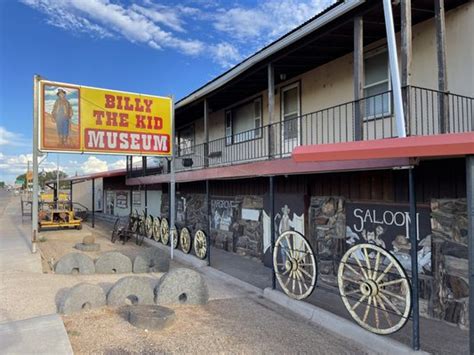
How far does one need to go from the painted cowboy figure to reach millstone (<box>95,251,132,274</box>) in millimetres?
3613

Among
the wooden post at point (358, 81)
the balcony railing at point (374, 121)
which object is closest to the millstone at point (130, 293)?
the balcony railing at point (374, 121)

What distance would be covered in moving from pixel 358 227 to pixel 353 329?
2475mm

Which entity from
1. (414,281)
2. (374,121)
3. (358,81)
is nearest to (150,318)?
(414,281)

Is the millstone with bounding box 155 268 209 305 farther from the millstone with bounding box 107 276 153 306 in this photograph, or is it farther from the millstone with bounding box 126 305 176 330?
the millstone with bounding box 126 305 176 330

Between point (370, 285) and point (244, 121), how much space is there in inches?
340

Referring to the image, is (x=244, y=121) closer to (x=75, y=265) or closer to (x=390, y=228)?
(x=75, y=265)

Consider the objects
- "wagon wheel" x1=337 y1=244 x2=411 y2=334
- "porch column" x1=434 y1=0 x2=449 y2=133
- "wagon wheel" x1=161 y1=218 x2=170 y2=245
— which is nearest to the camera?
"wagon wheel" x1=337 y1=244 x2=411 y2=334

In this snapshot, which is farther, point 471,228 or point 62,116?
point 62,116

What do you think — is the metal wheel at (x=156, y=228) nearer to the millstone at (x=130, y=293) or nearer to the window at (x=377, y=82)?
the millstone at (x=130, y=293)

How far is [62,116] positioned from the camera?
1054 centimetres

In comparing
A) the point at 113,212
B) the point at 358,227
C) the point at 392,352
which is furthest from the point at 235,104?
the point at 113,212

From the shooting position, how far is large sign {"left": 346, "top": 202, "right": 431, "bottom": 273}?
609cm

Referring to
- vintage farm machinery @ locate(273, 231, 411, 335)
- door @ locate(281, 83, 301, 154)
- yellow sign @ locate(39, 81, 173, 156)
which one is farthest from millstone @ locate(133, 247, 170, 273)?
door @ locate(281, 83, 301, 154)

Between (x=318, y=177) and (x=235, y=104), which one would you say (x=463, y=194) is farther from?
(x=235, y=104)
